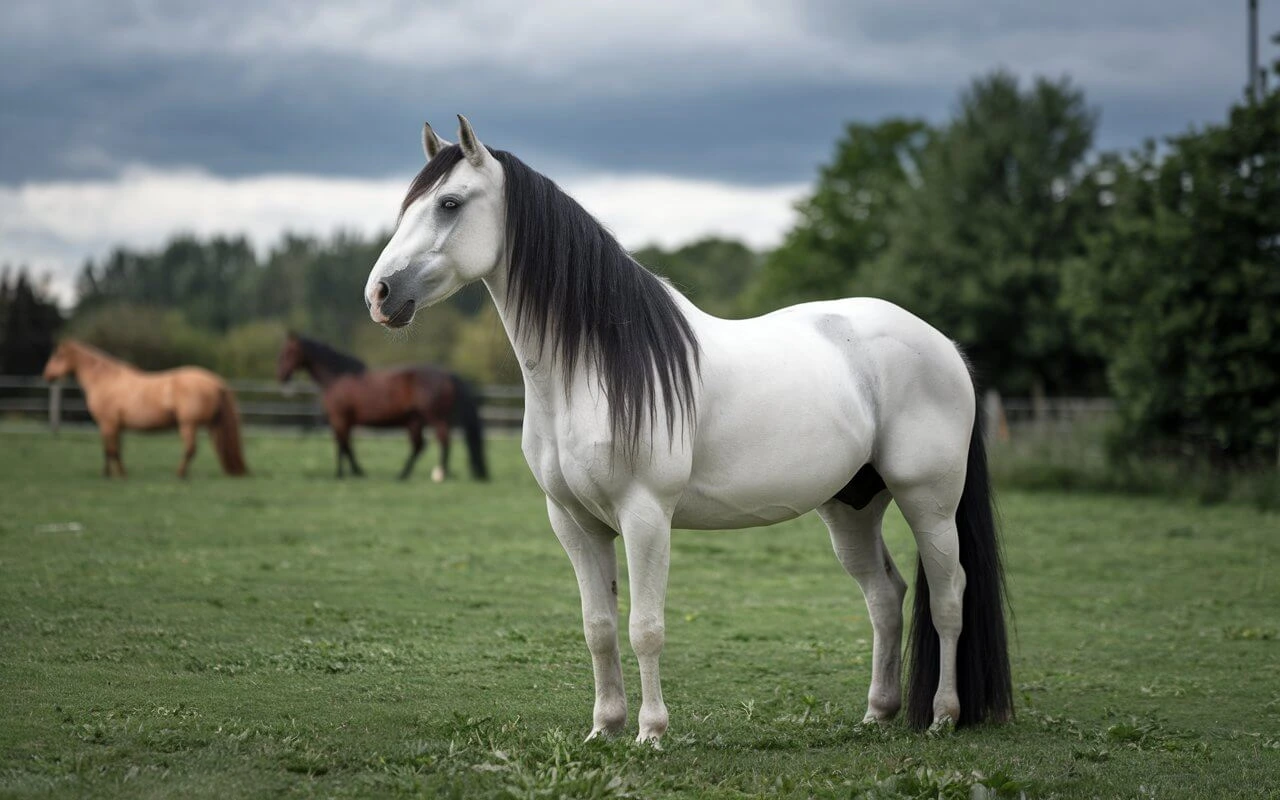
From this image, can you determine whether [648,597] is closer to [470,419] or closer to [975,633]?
[975,633]

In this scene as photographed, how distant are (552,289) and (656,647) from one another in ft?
4.47

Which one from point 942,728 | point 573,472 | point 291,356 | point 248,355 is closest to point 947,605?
point 942,728

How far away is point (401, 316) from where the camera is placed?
4.08 meters

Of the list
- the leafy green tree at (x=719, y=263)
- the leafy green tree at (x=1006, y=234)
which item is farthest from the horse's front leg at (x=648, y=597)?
the leafy green tree at (x=719, y=263)

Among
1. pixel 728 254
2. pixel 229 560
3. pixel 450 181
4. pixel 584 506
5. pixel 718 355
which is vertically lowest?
pixel 229 560

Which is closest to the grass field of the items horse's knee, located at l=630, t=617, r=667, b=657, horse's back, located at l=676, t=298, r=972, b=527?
horse's knee, located at l=630, t=617, r=667, b=657

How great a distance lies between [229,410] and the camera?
17656mm

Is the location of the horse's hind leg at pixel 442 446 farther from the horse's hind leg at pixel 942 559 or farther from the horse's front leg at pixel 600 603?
the horse's front leg at pixel 600 603

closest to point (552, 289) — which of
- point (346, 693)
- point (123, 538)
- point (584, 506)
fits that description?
point (584, 506)

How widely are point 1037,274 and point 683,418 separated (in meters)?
27.9

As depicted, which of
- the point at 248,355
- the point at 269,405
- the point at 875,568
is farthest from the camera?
the point at 248,355

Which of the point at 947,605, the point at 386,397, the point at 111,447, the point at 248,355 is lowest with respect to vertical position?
the point at 111,447

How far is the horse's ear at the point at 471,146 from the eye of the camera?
4113mm

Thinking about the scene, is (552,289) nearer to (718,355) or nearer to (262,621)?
(718,355)
